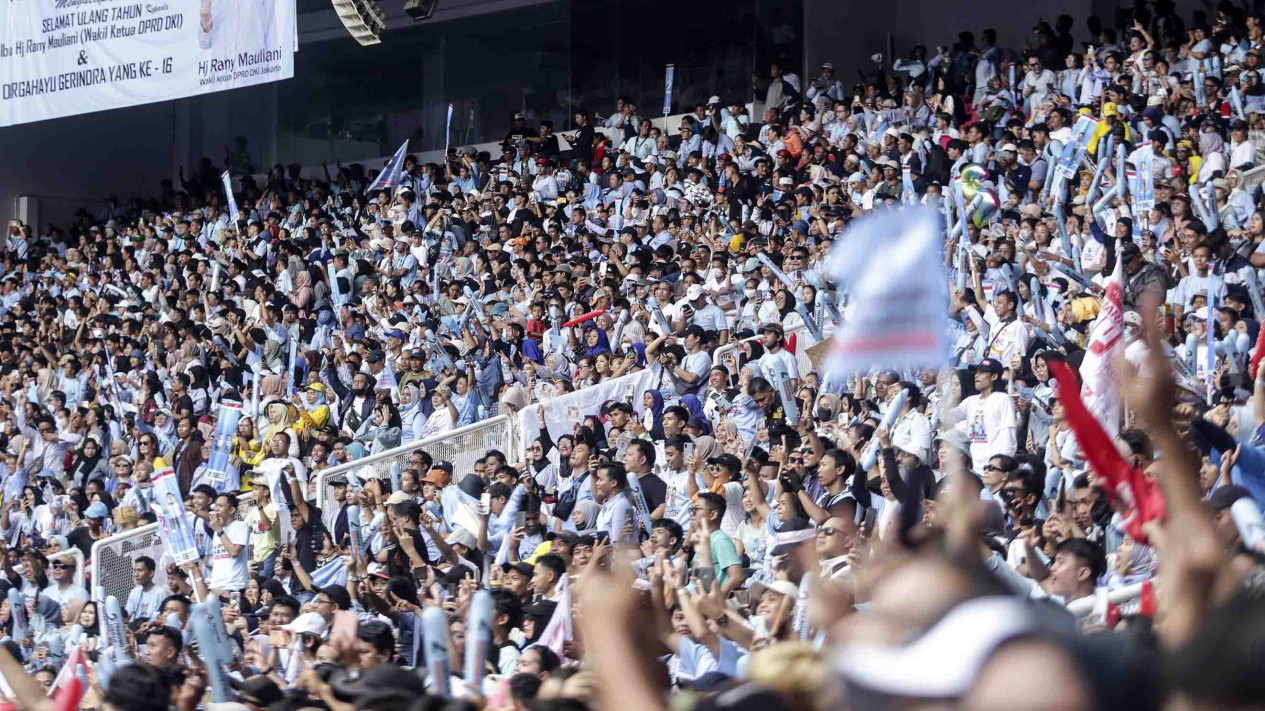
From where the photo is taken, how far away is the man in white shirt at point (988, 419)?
8.11 m

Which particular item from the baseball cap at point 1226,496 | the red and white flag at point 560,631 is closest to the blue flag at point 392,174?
the red and white flag at point 560,631

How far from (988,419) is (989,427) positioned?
41 millimetres

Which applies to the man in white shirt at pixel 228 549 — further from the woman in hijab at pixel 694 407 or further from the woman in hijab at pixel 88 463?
the woman in hijab at pixel 88 463

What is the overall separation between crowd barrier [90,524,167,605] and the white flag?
29.1ft

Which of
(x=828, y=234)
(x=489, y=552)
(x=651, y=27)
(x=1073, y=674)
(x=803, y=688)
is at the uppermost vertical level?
(x=651, y=27)

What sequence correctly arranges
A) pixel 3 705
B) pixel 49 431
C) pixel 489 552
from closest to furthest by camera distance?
1. pixel 3 705
2. pixel 489 552
3. pixel 49 431

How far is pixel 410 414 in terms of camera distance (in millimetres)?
12336

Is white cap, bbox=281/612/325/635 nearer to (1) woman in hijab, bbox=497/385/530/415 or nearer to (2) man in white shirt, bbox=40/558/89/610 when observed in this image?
(2) man in white shirt, bbox=40/558/89/610

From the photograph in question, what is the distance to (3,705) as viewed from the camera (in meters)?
4.50

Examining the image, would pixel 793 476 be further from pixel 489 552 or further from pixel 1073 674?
pixel 1073 674

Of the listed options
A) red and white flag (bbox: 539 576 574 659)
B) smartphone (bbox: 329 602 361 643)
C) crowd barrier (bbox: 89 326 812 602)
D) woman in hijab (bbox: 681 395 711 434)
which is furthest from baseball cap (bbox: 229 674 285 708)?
crowd barrier (bbox: 89 326 812 602)

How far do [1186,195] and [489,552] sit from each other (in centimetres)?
491

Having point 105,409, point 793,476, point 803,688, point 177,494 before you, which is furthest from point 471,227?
point 803,688

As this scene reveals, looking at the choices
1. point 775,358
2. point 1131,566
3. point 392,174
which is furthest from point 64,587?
point 392,174
